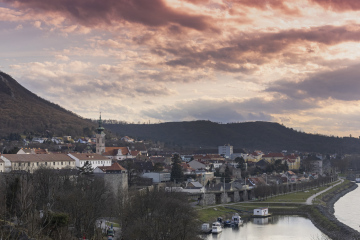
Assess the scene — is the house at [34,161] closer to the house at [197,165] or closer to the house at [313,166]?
the house at [197,165]

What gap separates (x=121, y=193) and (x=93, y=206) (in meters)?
11.4

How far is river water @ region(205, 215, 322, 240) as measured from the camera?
42.8m

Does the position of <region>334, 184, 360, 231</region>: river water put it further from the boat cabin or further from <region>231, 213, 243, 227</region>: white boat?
<region>231, 213, 243, 227</region>: white boat

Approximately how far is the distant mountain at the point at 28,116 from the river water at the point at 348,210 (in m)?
81.7

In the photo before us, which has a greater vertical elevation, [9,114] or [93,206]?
[9,114]

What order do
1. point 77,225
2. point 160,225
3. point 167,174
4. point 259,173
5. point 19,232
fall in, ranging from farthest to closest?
point 259,173 < point 167,174 < point 160,225 < point 77,225 < point 19,232

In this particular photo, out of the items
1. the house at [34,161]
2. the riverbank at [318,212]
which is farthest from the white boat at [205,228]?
the house at [34,161]

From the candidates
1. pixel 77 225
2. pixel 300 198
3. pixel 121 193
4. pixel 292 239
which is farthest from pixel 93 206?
pixel 300 198

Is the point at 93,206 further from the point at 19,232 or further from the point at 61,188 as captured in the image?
the point at 19,232

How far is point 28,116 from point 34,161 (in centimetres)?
10353

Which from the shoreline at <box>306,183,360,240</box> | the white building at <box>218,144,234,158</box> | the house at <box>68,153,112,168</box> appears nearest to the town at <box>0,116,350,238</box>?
the house at <box>68,153,112,168</box>

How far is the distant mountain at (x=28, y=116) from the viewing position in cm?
14105

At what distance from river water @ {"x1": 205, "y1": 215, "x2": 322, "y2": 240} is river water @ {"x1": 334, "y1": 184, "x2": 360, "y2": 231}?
341cm

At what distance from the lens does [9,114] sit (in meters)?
155
